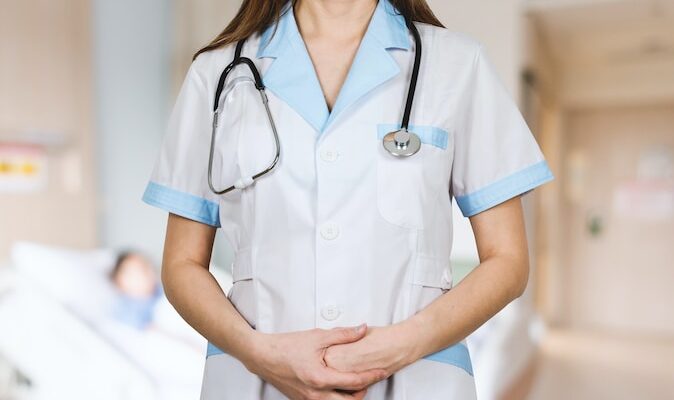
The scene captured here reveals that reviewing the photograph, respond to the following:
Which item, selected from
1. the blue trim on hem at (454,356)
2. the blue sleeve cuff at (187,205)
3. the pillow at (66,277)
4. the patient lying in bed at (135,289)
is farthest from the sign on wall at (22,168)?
the blue trim on hem at (454,356)

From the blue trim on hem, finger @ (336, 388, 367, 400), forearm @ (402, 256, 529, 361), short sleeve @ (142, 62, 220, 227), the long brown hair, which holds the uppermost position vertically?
the long brown hair

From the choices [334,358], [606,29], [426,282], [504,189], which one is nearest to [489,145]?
[504,189]

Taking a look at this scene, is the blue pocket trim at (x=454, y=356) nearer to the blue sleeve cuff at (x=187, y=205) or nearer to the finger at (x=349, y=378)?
the finger at (x=349, y=378)

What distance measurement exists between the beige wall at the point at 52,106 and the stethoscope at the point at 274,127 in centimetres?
185

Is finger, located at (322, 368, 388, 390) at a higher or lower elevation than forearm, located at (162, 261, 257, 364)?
lower

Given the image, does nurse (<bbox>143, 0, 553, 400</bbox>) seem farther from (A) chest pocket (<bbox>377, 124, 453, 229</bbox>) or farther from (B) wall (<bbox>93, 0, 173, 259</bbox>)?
(B) wall (<bbox>93, 0, 173, 259</bbox>)

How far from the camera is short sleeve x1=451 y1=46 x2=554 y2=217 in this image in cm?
67

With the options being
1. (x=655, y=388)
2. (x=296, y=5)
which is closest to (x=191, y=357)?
(x=296, y=5)

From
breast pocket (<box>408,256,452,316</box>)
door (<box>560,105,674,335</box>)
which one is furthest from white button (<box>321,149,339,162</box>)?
door (<box>560,105,674,335</box>)

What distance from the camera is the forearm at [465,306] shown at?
0.62 metres

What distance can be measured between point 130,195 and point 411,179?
2.40 m

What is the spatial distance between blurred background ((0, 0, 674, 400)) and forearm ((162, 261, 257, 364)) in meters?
0.53

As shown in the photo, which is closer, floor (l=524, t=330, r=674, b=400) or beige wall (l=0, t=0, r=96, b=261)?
beige wall (l=0, t=0, r=96, b=261)

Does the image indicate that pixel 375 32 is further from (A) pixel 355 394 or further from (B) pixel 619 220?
(B) pixel 619 220
